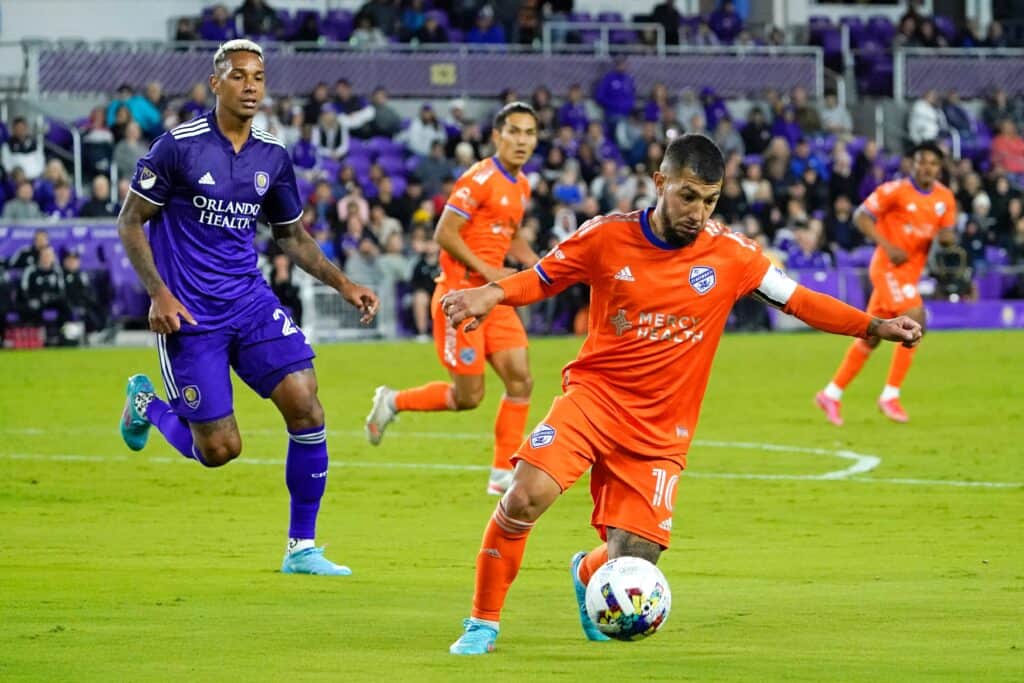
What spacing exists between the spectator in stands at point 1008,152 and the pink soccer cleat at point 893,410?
65.8ft

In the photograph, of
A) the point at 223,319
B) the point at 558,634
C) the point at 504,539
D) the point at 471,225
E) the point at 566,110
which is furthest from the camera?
the point at 566,110

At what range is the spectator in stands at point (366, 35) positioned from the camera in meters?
34.5

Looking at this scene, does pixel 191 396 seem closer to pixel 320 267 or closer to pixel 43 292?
pixel 320 267

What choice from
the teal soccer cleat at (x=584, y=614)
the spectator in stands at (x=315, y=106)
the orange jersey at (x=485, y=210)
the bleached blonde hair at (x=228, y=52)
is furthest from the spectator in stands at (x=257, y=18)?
the teal soccer cleat at (x=584, y=614)

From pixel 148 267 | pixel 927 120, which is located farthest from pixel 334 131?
pixel 148 267

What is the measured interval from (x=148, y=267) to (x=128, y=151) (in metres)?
20.1

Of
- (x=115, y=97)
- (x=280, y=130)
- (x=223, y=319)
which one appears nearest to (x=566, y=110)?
(x=280, y=130)

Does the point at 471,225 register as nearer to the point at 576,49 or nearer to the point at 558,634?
the point at 558,634

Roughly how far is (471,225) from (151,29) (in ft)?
77.1

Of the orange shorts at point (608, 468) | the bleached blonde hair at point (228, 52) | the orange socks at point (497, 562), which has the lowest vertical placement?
the orange socks at point (497, 562)

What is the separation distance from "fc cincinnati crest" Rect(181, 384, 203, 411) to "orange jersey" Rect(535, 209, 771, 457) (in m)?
2.89

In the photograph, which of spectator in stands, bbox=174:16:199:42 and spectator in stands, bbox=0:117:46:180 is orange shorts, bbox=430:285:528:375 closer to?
spectator in stands, bbox=0:117:46:180

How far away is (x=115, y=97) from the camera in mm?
31109

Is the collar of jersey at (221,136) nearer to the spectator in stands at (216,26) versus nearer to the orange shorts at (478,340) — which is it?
the orange shorts at (478,340)
